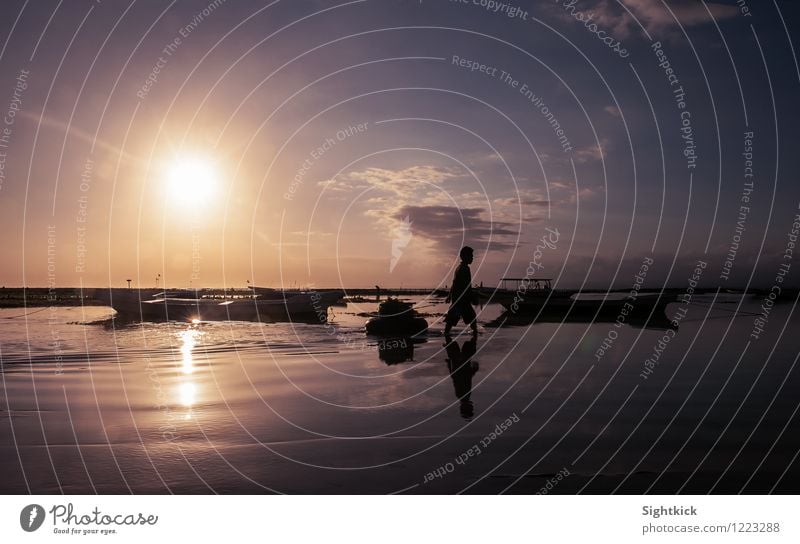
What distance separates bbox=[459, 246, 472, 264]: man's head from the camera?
64.3 feet

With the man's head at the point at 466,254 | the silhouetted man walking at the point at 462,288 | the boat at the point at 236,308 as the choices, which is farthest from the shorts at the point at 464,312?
the boat at the point at 236,308

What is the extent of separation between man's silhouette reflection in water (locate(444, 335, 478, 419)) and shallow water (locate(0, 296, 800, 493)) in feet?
0.47

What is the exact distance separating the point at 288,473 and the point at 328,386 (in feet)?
21.0

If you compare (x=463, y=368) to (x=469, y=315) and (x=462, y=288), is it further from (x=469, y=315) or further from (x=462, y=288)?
(x=462, y=288)

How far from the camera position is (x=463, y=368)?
15.8m

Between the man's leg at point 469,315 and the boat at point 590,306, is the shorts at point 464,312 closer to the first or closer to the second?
the man's leg at point 469,315

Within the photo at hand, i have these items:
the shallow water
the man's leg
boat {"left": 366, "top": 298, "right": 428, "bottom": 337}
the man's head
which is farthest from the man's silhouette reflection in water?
boat {"left": 366, "top": 298, "right": 428, "bottom": 337}
